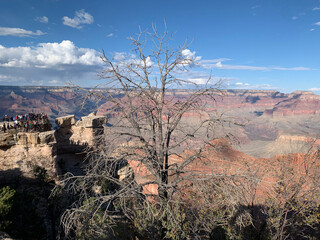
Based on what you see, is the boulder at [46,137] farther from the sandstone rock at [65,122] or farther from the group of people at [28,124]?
the sandstone rock at [65,122]

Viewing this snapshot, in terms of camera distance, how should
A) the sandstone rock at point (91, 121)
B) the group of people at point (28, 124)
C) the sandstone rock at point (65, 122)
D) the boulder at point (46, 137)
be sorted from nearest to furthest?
the boulder at point (46, 137), the group of people at point (28, 124), the sandstone rock at point (91, 121), the sandstone rock at point (65, 122)

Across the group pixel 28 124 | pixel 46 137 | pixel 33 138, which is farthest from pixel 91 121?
pixel 33 138

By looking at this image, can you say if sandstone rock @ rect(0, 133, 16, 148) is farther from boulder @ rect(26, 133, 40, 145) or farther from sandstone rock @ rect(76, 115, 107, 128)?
sandstone rock @ rect(76, 115, 107, 128)

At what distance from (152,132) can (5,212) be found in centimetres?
767

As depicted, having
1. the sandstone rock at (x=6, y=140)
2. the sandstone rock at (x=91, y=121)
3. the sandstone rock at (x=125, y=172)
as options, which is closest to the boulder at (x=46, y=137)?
the sandstone rock at (x=6, y=140)

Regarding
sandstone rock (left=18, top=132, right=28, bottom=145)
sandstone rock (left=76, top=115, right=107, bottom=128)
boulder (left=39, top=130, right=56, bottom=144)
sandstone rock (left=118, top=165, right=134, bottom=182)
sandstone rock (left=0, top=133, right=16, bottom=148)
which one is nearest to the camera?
sandstone rock (left=0, top=133, right=16, bottom=148)

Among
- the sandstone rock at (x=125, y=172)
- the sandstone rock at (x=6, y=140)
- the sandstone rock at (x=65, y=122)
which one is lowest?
the sandstone rock at (x=125, y=172)

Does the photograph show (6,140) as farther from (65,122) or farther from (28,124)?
(65,122)

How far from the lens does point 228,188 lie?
17.6 feet

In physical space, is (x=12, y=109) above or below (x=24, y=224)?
below

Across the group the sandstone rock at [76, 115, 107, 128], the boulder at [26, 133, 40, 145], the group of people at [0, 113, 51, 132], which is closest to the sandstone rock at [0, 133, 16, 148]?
the group of people at [0, 113, 51, 132]

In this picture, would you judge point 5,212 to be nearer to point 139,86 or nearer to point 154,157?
point 154,157

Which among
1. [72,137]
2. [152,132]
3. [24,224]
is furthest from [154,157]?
[72,137]

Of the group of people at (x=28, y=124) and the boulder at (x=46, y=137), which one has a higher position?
the group of people at (x=28, y=124)
